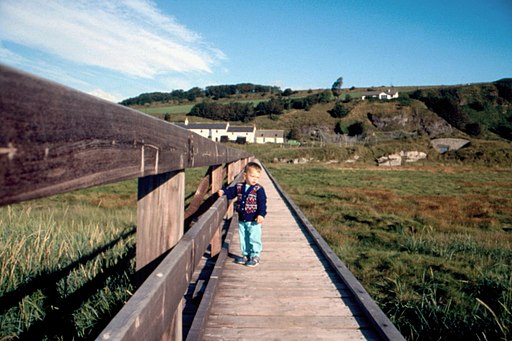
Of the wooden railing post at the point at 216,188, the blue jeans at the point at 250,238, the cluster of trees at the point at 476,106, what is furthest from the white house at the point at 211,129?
the blue jeans at the point at 250,238

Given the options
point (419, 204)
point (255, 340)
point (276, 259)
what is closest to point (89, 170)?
point (255, 340)

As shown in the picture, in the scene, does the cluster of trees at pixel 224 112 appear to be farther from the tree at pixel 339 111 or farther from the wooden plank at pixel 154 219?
the wooden plank at pixel 154 219

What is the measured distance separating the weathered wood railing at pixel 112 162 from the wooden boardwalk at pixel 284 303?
971 mm

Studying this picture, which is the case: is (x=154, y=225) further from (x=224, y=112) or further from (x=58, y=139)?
(x=224, y=112)

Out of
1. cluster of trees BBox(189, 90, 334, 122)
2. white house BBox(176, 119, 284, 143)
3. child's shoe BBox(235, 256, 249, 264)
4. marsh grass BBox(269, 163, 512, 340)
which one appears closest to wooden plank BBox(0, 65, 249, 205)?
child's shoe BBox(235, 256, 249, 264)

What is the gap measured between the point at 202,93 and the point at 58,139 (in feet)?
460

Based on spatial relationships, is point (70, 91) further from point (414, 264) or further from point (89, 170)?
point (414, 264)

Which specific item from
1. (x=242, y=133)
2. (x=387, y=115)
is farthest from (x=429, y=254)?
(x=387, y=115)

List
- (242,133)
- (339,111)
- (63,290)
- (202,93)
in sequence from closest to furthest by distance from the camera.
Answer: (63,290), (242,133), (339,111), (202,93)

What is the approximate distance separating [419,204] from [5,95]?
14790 mm

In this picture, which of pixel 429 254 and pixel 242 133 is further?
pixel 242 133

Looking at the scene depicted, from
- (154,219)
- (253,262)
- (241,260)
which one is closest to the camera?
(154,219)

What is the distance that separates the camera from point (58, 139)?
647 mm

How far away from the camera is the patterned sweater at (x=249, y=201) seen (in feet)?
13.4
